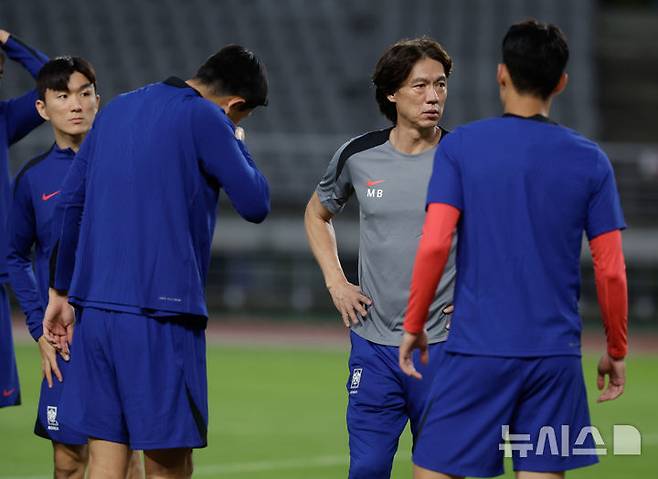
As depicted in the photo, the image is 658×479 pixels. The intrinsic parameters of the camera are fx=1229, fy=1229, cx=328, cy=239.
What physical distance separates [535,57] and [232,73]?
3.91 feet

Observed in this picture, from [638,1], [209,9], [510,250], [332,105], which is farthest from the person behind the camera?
[638,1]

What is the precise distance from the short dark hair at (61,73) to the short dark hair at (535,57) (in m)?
2.46

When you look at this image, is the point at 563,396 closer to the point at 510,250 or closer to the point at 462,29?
the point at 510,250

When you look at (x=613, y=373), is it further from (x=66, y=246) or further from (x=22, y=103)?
(x=22, y=103)

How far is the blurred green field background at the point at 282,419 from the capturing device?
26.9 ft

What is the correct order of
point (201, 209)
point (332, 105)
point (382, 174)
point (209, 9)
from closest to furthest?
point (201, 209), point (382, 174), point (332, 105), point (209, 9)

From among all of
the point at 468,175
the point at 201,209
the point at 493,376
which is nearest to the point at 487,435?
the point at 493,376

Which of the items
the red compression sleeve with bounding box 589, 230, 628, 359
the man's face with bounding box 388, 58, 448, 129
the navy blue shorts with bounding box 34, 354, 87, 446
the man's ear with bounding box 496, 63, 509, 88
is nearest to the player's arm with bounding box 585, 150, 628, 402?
the red compression sleeve with bounding box 589, 230, 628, 359

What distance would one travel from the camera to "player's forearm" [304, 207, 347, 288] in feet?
18.3

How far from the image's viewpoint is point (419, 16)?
2608cm

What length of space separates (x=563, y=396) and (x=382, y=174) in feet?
5.38

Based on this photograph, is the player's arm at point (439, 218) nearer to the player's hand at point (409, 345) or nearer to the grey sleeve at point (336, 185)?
the player's hand at point (409, 345)

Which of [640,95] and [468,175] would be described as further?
[640,95]

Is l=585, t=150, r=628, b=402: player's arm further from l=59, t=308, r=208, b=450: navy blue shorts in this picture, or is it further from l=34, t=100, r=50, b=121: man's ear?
l=34, t=100, r=50, b=121: man's ear
